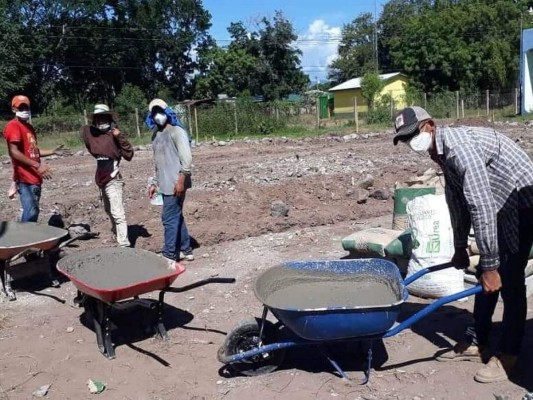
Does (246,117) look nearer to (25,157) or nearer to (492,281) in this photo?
(25,157)

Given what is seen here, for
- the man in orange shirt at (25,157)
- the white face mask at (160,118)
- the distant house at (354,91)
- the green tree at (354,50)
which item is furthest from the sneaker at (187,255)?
the green tree at (354,50)

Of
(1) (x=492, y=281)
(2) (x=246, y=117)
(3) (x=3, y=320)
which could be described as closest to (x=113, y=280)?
(3) (x=3, y=320)

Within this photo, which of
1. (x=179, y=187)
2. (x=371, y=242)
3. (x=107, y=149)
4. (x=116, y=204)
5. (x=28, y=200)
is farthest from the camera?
(x=116, y=204)

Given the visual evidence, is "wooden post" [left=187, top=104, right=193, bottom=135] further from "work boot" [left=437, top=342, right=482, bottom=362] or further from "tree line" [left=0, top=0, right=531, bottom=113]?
"work boot" [left=437, top=342, right=482, bottom=362]

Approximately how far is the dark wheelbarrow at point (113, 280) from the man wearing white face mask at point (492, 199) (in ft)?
6.14

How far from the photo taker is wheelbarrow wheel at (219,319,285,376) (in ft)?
13.9

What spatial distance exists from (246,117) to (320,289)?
78.8 feet

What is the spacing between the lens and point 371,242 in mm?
5852

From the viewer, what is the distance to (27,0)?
147ft

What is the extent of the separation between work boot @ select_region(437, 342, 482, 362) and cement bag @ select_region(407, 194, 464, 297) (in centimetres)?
96

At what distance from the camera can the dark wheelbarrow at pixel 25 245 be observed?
221 inches

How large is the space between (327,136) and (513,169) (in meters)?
20.7

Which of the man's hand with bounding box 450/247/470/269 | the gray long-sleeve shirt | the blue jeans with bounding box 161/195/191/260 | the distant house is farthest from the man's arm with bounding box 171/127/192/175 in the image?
the distant house

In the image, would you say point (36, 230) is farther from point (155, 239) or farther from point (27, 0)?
point (27, 0)
